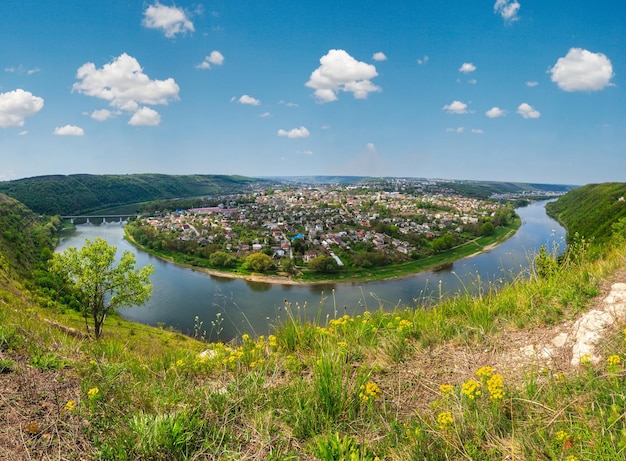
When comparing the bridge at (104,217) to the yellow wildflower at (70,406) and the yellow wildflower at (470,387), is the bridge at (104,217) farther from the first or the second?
the yellow wildflower at (470,387)

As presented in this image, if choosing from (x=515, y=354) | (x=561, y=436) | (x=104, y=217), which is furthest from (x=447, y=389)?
(x=104, y=217)

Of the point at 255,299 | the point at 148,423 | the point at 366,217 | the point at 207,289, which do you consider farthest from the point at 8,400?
the point at 366,217

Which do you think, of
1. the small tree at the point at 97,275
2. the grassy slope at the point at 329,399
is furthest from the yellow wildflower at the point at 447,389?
the small tree at the point at 97,275

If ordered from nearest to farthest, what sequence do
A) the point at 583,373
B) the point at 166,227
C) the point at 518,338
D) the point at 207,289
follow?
the point at 583,373
the point at 518,338
the point at 207,289
the point at 166,227

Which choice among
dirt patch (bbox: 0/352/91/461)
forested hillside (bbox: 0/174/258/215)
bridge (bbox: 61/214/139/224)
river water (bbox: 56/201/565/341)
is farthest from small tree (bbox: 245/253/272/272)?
forested hillside (bbox: 0/174/258/215)

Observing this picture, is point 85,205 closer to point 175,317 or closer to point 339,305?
point 175,317

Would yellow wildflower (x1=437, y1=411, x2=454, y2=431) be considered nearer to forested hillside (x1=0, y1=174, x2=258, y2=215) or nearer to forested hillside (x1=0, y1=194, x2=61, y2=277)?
forested hillside (x1=0, y1=194, x2=61, y2=277)

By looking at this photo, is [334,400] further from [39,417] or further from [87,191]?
[87,191]
